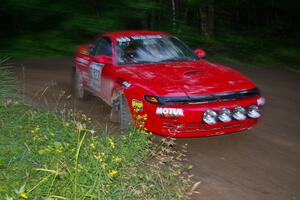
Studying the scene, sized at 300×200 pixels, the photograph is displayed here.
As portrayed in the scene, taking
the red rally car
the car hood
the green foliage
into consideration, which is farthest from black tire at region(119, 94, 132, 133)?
the green foliage

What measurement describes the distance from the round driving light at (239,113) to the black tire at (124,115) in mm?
1503

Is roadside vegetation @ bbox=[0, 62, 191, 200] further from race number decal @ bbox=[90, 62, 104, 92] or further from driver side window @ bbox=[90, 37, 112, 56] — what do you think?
driver side window @ bbox=[90, 37, 112, 56]

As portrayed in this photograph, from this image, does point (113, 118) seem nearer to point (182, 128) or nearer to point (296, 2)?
point (182, 128)

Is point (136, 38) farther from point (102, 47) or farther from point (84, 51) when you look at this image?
point (84, 51)

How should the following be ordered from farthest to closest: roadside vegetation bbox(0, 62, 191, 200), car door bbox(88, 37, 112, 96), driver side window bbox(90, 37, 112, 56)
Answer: driver side window bbox(90, 37, 112, 56) < car door bbox(88, 37, 112, 96) < roadside vegetation bbox(0, 62, 191, 200)

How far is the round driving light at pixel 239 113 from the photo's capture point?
639 centimetres

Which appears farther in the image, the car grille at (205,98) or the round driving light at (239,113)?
the round driving light at (239,113)

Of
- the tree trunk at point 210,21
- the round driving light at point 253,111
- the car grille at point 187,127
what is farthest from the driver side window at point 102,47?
the tree trunk at point 210,21

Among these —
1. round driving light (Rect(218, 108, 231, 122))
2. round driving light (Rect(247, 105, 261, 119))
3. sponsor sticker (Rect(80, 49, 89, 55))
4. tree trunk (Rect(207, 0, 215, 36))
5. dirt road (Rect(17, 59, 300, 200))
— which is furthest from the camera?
tree trunk (Rect(207, 0, 215, 36))

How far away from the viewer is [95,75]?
8148mm

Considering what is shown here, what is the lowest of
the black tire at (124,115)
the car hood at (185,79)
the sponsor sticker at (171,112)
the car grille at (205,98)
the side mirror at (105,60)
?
the black tire at (124,115)

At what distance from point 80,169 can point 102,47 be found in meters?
4.31

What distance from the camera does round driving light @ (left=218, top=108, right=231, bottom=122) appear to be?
6.25 meters

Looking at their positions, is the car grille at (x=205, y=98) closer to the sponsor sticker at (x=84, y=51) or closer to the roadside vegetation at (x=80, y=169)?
the roadside vegetation at (x=80, y=169)
